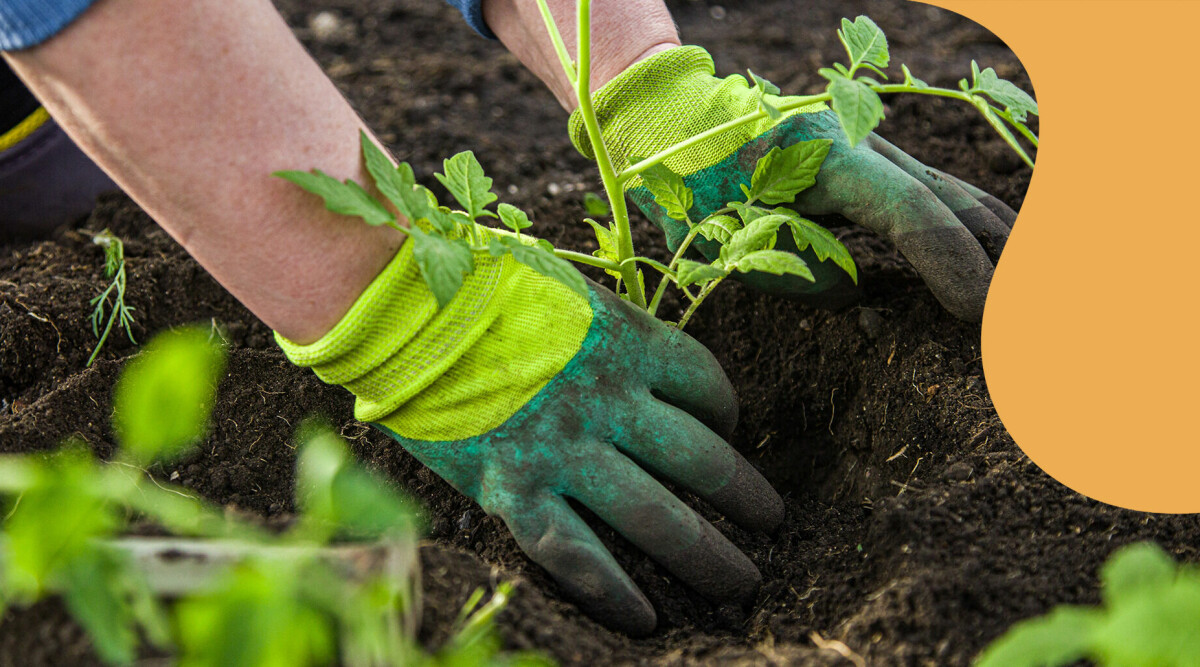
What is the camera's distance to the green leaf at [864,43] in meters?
1.23

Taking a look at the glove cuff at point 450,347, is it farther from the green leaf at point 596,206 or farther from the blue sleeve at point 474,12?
the blue sleeve at point 474,12

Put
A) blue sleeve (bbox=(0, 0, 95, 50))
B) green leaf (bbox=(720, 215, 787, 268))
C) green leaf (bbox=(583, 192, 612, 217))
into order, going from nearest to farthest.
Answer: blue sleeve (bbox=(0, 0, 95, 50)), green leaf (bbox=(720, 215, 787, 268)), green leaf (bbox=(583, 192, 612, 217))

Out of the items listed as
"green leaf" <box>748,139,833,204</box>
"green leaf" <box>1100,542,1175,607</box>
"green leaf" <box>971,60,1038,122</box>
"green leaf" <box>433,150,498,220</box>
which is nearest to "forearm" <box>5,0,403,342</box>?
"green leaf" <box>433,150,498,220</box>

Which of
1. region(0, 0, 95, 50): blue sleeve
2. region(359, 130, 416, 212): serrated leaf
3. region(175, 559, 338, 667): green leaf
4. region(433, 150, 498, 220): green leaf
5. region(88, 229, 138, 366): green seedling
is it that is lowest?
region(88, 229, 138, 366): green seedling

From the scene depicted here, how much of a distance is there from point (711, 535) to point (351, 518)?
0.69 metres

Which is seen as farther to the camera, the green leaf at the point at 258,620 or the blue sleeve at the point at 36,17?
the blue sleeve at the point at 36,17

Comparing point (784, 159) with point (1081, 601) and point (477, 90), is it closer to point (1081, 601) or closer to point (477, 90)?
point (1081, 601)

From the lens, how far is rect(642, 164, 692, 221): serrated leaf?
1409mm

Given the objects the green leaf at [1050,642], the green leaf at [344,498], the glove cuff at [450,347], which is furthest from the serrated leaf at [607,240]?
the green leaf at [1050,642]

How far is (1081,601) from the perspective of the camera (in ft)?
3.66

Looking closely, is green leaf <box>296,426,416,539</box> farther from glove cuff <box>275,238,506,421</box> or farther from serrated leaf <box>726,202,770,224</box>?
serrated leaf <box>726,202,770,224</box>

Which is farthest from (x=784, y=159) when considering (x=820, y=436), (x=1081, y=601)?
(x=1081, y=601)

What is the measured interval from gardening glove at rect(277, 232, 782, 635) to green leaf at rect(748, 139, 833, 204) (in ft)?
0.96

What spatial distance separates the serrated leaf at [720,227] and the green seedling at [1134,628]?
2.31 feet
